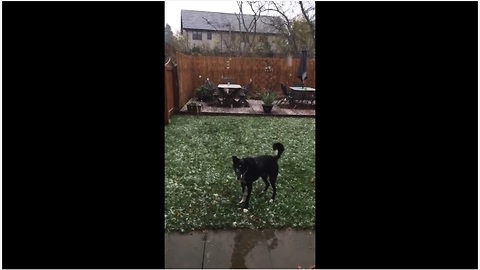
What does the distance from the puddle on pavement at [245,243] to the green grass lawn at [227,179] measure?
0.37ft

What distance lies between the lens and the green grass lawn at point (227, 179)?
9.35ft

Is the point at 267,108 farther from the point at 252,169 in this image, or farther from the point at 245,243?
the point at 245,243

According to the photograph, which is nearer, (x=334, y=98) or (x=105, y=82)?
(x=105, y=82)

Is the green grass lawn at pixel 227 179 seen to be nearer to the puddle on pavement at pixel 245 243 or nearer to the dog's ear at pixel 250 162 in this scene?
the puddle on pavement at pixel 245 243

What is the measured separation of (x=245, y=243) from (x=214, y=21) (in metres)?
20.6

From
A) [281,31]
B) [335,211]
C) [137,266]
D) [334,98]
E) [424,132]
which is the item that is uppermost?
[281,31]

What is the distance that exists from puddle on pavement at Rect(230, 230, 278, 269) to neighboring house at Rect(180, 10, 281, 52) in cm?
1839

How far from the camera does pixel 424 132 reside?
3.69 ft

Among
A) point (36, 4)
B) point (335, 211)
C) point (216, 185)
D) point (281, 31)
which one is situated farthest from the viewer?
point (281, 31)

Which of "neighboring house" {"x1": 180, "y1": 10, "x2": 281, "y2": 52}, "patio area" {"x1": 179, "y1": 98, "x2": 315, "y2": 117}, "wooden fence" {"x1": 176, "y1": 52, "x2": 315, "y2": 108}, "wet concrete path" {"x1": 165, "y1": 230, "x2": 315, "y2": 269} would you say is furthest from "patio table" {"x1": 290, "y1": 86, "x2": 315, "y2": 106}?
"neighboring house" {"x1": 180, "y1": 10, "x2": 281, "y2": 52}

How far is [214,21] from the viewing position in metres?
21.2

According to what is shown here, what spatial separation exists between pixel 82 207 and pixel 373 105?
1090mm

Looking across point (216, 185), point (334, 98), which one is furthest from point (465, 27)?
point (216, 185)

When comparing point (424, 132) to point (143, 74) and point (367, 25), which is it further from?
point (143, 74)
